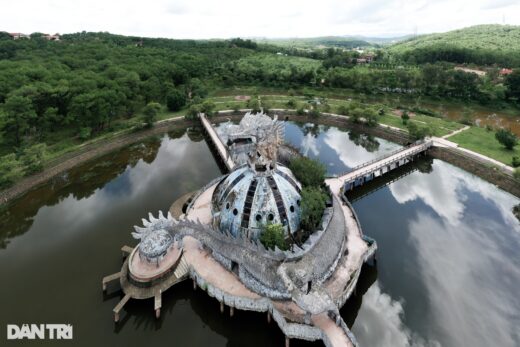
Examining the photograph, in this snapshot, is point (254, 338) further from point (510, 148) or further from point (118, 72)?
point (118, 72)

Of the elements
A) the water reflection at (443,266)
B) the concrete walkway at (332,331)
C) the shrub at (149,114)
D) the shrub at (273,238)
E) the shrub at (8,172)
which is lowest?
the water reflection at (443,266)

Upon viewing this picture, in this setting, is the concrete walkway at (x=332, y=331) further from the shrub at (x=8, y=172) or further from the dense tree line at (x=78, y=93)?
the dense tree line at (x=78, y=93)

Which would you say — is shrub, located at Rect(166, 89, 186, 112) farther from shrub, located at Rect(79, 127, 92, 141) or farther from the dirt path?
shrub, located at Rect(79, 127, 92, 141)

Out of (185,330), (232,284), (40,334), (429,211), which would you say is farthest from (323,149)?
(40,334)

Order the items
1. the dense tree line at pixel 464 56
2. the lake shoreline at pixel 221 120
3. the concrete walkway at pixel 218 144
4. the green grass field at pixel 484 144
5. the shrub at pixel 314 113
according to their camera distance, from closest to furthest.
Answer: the lake shoreline at pixel 221 120
the concrete walkway at pixel 218 144
the green grass field at pixel 484 144
the shrub at pixel 314 113
the dense tree line at pixel 464 56

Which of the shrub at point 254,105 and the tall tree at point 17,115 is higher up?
the tall tree at point 17,115

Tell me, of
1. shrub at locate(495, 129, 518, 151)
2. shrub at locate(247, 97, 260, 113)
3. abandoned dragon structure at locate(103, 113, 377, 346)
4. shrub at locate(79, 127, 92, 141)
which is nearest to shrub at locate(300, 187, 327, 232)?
→ abandoned dragon structure at locate(103, 113, 377, 346)

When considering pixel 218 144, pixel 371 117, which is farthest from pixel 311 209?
pixel 371 117

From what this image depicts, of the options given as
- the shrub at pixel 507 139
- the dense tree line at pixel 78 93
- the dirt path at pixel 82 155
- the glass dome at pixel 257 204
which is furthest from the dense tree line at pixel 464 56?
the glass dome at pixel 257 204
